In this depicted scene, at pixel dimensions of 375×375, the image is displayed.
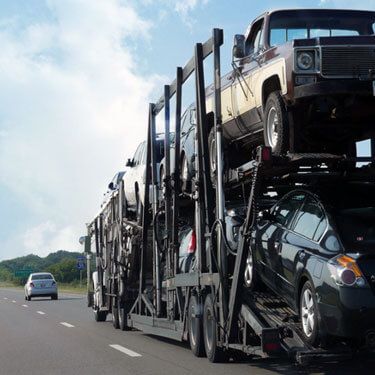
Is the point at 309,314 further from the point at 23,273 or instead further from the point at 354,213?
the point at 23,273

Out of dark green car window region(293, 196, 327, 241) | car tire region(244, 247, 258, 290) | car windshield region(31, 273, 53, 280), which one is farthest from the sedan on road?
dark green car window region(293, 196, 327, 241)

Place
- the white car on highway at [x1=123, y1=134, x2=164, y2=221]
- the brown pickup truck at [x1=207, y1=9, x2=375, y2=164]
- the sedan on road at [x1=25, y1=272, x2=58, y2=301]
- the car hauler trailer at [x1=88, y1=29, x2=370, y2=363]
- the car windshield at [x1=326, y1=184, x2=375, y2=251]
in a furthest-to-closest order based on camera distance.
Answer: the sedan on road at [x1=25, y1=272, x2=58, y2=301] < the white car on highway at [x1=123, y1=134, x2=164, y2=221] < the brown pickup truck at [x1=207, y1=9, x2=375, y2=164] < the car hauler trailer at [x1=88, y1=29, x2=370, y2=363] < the car windshield at [x1=326, y1=184, x2=375, y2=251]

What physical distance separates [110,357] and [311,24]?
5.58 meters

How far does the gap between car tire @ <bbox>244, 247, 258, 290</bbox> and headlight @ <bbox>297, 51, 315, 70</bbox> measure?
7.57 feet

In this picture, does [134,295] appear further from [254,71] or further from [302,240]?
[302,240]

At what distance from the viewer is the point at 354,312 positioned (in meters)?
6.38

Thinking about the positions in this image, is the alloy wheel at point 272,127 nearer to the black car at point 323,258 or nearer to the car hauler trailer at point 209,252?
the car hauler trailer at point 209,252

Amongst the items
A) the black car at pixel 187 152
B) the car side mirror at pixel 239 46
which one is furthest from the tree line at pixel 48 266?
the car side mirror at pixel 239 46

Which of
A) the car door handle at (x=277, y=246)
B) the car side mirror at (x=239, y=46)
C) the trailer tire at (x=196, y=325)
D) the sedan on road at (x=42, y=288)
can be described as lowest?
the trailer tire at (x=196, y=325)

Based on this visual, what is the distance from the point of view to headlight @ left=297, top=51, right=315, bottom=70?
7910 mm

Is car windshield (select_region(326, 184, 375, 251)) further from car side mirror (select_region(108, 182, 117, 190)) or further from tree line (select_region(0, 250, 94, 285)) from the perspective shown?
tree line (select_region(0, 250, 94, 285))

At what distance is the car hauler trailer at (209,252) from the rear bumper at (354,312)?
406 millimetres

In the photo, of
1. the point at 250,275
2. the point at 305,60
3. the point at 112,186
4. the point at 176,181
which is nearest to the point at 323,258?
the point at 250,275

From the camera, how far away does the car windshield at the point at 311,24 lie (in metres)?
9.19
